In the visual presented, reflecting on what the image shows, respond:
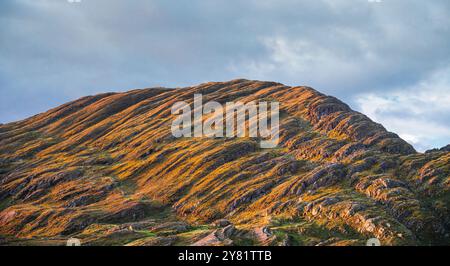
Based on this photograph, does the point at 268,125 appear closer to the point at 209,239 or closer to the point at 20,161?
the point at 209,239

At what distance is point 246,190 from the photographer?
118 m

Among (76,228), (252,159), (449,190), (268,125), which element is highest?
(268,125)

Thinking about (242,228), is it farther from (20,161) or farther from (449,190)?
(20,161)

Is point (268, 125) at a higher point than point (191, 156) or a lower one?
higher

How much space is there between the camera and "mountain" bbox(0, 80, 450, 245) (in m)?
84.1

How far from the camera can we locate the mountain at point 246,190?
276ft

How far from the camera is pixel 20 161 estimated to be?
195500 mm

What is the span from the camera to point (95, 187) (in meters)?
144
